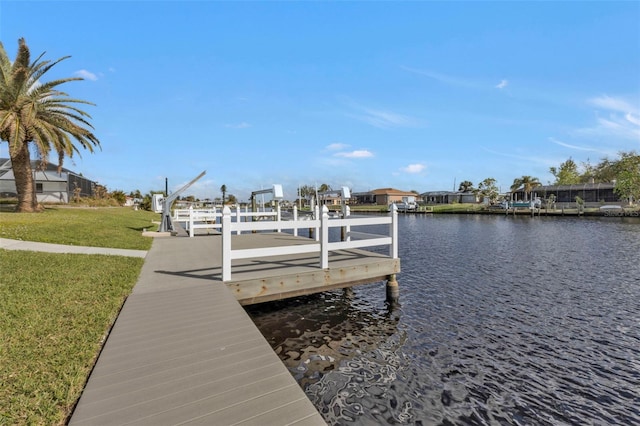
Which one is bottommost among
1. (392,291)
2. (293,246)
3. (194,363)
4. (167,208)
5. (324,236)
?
(392,291)

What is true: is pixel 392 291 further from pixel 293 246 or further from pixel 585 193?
pixel 585 193

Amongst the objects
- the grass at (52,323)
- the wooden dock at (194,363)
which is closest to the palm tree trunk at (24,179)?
the grass at (52,323)

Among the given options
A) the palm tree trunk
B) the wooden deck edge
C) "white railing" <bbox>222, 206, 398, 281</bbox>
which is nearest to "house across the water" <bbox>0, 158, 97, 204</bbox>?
the palm tree trunk

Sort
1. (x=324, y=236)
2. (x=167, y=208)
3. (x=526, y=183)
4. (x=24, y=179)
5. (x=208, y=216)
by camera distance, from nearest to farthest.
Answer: (x=324, y=236)
(x=167, y=208)
(x=208, y=216)
(x=24, y=179)
(x=526, y=183)

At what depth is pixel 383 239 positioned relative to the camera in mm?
8312

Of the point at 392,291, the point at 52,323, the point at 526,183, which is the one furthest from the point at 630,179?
the point at 52,323

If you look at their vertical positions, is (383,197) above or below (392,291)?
above

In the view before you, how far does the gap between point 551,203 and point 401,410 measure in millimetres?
71364

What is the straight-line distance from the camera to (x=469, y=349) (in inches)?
236

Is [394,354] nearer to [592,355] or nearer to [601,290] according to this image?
[592,355]

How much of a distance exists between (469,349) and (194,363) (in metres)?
4.95

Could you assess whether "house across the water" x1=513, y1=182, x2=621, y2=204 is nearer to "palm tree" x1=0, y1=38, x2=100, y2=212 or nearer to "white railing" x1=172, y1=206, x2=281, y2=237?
"white railing" x1=172, y1=206, x2=281, y2=237

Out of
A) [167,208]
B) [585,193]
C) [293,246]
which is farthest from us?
[585,193]

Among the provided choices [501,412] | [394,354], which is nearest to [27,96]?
[394,354]
